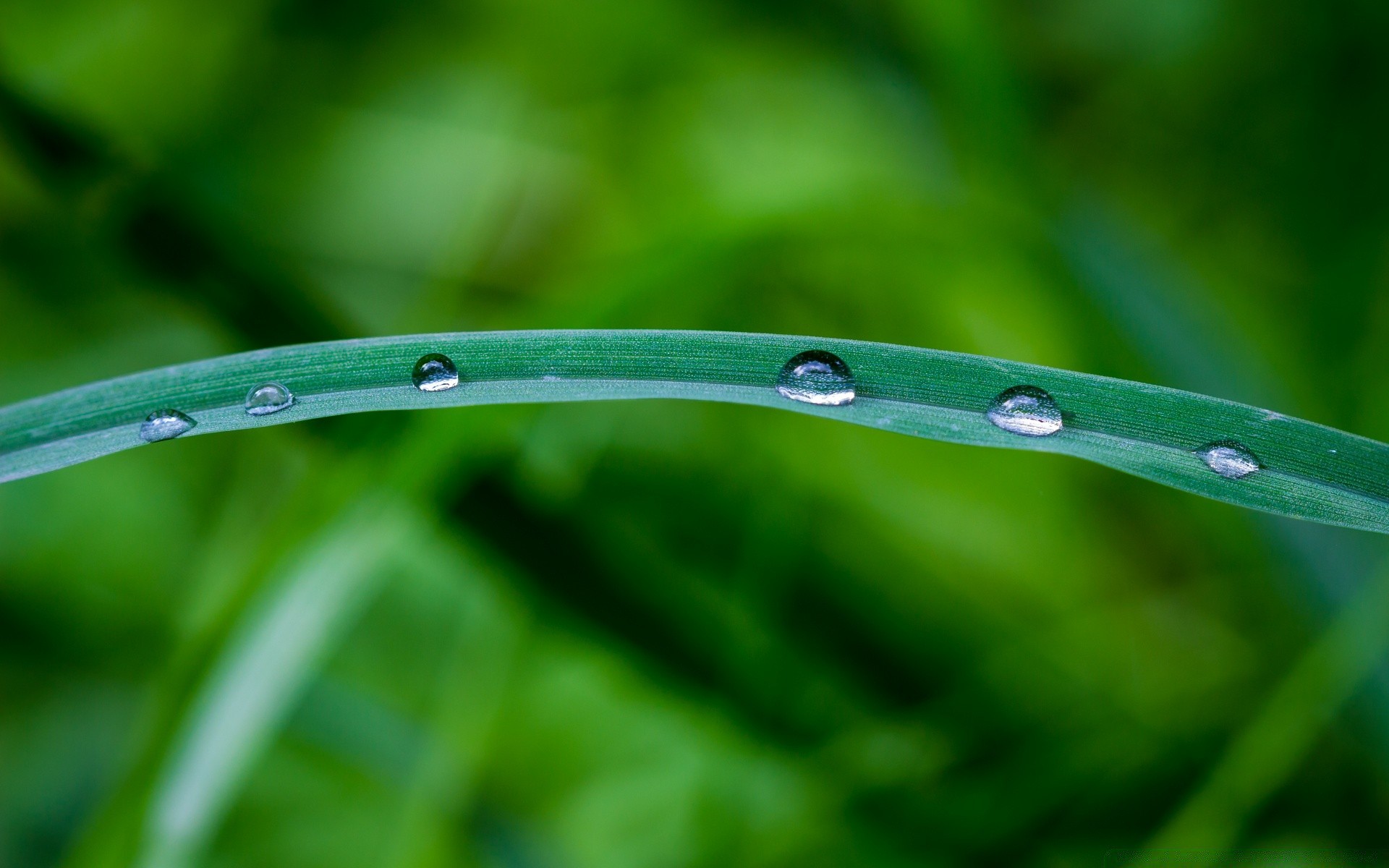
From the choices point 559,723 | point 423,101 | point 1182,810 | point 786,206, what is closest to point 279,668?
point 559,723

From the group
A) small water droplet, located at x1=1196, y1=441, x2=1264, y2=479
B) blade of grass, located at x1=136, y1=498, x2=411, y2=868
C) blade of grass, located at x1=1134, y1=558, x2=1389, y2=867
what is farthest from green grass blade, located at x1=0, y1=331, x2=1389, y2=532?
blade of grass, located at x1=1134, y1=558, x2=1389, y2=867

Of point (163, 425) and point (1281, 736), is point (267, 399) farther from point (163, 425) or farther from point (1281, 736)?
point (1281, 736)

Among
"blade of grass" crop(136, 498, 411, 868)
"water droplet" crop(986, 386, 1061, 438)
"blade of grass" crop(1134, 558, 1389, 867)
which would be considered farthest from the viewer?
"blade of grass" crop(1134, 558, 1389, 867)

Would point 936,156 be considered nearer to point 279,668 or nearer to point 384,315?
point 384,315

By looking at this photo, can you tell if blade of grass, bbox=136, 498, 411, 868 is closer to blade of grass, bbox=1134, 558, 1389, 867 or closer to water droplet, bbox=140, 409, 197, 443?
water droplet, bbox=140, 409, 197, 443

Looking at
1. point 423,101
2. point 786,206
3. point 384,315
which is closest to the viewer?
point 786,206

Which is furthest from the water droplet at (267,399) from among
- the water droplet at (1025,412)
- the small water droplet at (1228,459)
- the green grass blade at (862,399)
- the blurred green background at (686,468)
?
the small water droplet at (1228,459)

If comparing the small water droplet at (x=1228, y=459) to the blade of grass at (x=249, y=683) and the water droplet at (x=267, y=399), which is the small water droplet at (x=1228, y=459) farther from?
the blade of grass at (x=249, y=683)
